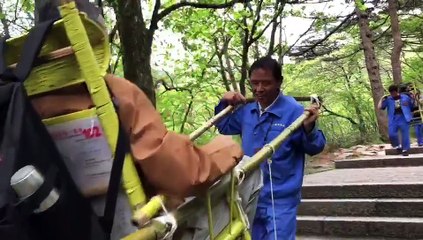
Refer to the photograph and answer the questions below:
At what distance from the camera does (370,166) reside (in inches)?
408

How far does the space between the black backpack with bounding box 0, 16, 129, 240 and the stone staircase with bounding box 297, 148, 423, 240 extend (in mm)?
5382

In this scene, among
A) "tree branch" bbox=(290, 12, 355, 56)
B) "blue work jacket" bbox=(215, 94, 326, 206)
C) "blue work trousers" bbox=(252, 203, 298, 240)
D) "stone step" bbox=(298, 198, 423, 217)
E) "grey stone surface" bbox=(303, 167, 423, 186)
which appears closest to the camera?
"blue work trousers" bbox=(252, 203, 298, 240)

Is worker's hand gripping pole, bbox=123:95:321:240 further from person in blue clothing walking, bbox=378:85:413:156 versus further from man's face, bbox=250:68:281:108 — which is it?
person in blue clothing walking, bbox=378:85:413:156

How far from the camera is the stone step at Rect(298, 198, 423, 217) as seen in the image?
6875 mm

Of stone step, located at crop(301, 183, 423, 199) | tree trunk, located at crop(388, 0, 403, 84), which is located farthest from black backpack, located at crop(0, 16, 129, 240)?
tree trunk, located at crop(388, 0, 403, 84)

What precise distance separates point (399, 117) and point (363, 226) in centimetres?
576

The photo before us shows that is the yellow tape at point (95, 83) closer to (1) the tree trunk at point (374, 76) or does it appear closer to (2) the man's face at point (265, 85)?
(2) the man's face at point (265, 85)

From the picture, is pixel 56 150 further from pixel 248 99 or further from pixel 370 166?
pixel 370 166

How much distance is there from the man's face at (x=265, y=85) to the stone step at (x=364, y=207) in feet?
12.3

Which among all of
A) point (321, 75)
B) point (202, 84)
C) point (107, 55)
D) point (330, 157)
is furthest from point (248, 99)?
point (321, 75)

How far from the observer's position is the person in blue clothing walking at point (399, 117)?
1168 cm

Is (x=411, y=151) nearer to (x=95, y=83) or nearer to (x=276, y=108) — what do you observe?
(x=276, y=108)

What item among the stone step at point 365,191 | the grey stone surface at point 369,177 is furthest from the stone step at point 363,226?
the grey stone surface at point 369,177

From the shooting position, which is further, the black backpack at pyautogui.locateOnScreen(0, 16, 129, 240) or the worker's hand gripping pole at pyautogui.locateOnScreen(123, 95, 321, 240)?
the worker's hand gripping pole at pyautogui.locateOnScreen(123, 95, 321, 240)
